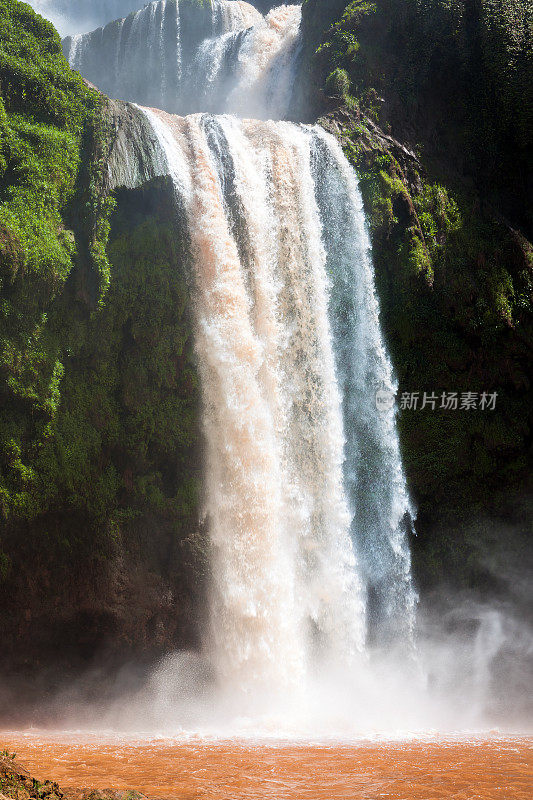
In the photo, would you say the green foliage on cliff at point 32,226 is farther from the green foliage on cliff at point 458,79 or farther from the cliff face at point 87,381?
the green foliage on cliff at point 458,79

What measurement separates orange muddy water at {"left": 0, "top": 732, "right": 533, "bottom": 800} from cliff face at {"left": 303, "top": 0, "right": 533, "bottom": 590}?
5.49 meters

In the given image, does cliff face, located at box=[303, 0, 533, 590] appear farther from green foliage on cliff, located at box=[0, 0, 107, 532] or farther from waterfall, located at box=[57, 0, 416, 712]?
green foliage on cliff, located at box=[0, 0, 107, 532]

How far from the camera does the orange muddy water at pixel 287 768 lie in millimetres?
4859

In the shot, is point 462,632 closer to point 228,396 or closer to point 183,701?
point 183,701

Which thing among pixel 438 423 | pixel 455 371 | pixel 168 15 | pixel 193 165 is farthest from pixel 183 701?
pixel 168 15

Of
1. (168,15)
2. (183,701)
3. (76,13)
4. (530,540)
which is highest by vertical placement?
(76,13)

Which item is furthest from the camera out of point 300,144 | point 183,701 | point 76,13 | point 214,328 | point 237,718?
point 76,13

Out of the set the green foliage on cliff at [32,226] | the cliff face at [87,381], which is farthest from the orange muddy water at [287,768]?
the green foliage on cliff at [32,226]

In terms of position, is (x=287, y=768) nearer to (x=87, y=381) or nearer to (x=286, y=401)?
(x=286, y=401)

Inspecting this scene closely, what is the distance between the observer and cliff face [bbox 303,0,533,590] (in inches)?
489

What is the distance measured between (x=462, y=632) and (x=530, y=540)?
2.34 metres

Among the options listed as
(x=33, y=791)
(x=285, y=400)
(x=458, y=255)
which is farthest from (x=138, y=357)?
(x=33, y=791)

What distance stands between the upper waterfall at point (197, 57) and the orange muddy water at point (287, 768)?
1561 centimetres

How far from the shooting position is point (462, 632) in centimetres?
1214
